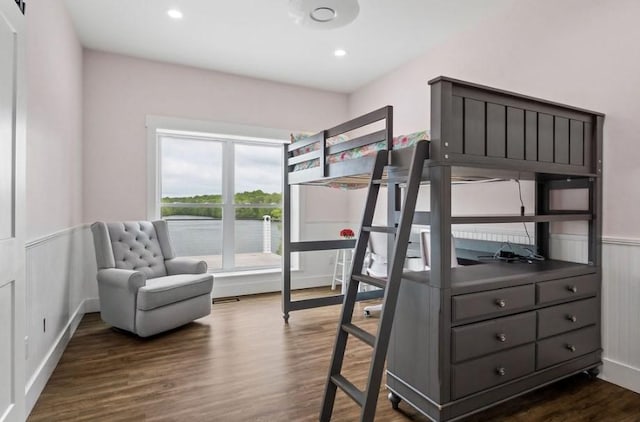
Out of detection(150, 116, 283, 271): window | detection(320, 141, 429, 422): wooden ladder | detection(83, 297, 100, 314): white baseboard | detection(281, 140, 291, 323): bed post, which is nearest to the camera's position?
detection(320, 141, 429, 422): wooden ladder

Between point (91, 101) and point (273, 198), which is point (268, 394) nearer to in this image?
point (273, 198)

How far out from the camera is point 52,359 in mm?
2494

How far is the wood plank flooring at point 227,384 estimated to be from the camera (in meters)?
1.99

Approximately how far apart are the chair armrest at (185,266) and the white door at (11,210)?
2.02 metres

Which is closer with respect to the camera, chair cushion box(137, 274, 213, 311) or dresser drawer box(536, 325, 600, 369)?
dresser drawer box(536, 325, 600, 369)

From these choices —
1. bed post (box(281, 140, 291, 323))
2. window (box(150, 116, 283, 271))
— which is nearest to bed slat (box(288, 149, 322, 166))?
bed post (box(281, 140, 291, 323))

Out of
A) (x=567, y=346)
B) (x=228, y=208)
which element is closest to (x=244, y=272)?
(x=228, y=208)

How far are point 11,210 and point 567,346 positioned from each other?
3.04 metres

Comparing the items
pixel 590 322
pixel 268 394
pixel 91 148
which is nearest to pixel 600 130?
pixel 590 322

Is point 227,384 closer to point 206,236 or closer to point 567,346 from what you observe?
point 567,346

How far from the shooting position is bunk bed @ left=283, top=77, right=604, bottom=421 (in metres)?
1.81

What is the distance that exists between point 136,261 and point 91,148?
136cm

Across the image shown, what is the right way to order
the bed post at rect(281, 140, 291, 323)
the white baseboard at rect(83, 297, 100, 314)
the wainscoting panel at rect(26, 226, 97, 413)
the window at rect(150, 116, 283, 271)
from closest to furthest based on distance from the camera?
the wainscoting panel at rect(26, 226, 97, 413)
the bed post at rect(281, 140, 291, 323)
the white baseboard at rect(83, 297, 100, 314)
the window at rect(150, 116, 283, 271)

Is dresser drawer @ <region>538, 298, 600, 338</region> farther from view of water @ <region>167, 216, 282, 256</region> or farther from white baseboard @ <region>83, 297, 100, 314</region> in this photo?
white baseboard @ <region>83, 297, 100, 314</region>
